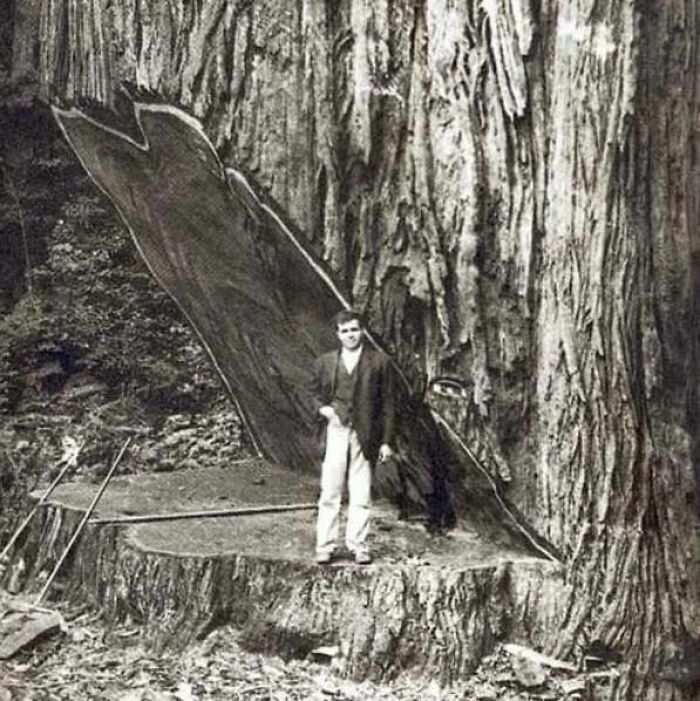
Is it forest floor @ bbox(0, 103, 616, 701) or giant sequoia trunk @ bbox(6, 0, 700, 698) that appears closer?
giant sequoia trunk @ bbox(6, 0, 700, 698)

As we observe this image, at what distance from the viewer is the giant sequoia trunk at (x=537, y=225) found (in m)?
2.62

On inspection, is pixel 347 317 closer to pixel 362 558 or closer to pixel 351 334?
pixel 351 334

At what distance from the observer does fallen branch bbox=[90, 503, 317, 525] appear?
112 inches

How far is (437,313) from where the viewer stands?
2.74 m

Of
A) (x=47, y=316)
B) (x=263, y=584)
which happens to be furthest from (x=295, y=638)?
(x=47, y=316)

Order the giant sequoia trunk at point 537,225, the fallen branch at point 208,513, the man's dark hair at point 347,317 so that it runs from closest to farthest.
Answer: the giant sequoia trunk at point 537,225
the man's dark hair at point 347,317
the fallen branch at point 208,513

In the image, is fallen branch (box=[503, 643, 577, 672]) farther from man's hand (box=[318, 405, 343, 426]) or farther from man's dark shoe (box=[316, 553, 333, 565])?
man's hand (box=[318, 405, 343, 426])

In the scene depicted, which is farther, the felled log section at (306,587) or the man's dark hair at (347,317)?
the man's dark hair at (347,317)

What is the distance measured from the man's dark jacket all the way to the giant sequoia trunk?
3.3 inches

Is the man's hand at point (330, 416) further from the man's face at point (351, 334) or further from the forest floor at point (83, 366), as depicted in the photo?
the forest floor at point (83, 366)

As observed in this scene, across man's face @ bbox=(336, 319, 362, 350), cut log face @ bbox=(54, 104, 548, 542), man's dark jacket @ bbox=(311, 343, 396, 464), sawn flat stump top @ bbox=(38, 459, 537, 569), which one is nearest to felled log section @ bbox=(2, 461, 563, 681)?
sawn flat stump top @ bbox=(38, 459, 537, 569)

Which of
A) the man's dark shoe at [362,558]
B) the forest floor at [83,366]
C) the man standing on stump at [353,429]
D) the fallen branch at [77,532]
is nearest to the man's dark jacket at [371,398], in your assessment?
the man standing on stump at [353,429]

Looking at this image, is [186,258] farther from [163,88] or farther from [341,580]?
[341,580]

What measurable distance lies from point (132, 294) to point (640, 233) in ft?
4.03
